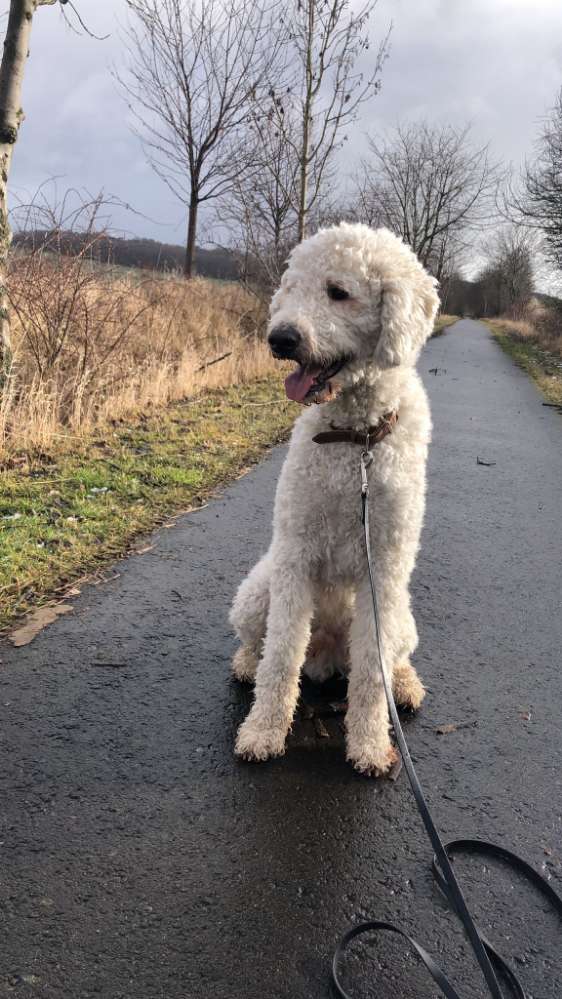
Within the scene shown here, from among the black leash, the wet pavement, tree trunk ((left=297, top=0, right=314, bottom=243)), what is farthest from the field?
tree trunk ((left=297, top=0, right=314, bottom=243))

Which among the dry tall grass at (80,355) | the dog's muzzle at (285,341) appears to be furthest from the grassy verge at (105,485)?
the dog's muzzle at (285,341)

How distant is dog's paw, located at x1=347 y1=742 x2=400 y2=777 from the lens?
2857mm

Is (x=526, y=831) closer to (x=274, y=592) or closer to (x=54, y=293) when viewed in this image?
(x=274, y=592)

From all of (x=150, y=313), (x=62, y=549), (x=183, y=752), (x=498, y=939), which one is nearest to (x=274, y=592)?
(x=183, y=752)

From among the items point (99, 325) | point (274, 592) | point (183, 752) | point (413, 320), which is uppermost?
point (413, 320)

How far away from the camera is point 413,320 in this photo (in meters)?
2.73

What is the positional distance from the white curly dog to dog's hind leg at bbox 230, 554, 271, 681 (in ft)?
0.59

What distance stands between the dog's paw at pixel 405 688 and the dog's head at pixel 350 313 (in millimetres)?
1446

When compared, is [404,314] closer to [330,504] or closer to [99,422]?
[330,504]

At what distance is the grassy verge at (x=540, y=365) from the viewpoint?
16.0 metres

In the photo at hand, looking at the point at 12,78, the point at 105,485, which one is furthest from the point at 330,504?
the point at 12,78

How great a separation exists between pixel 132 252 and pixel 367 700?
811cm

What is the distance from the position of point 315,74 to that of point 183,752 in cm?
1350

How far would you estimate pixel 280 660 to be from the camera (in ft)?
9.60
